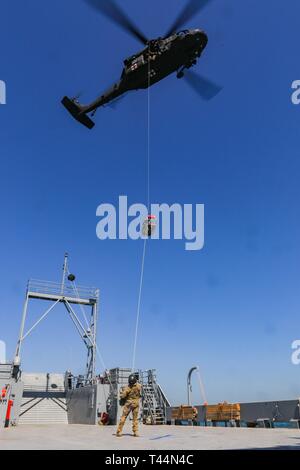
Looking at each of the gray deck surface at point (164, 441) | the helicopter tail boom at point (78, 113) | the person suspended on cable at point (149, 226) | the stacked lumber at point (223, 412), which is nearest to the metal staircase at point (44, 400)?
the stacked lumber at point (223, 412)

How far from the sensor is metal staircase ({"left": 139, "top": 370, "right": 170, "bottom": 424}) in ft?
67.7

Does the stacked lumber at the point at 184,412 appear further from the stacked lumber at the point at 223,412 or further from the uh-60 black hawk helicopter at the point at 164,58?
the uh-60 black hawk helicopter at the point at 164,58

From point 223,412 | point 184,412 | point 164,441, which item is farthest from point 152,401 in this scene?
point 164,441

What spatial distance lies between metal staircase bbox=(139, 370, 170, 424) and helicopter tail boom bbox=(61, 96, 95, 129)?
51.1 ft

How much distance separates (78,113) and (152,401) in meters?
17.8

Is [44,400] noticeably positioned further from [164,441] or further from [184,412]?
[164,441]

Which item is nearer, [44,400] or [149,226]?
[149,226]

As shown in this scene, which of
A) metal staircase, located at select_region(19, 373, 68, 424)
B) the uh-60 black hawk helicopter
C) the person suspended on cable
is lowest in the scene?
metal staircase, located at select_region(19, 373, 68, 424)

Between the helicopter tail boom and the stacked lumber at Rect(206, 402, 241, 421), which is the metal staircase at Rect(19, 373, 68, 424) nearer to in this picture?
the stacked lumber at Rect(206, 402, 241, 421)

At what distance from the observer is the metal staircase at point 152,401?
2062 cm

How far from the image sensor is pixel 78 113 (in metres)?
24.4

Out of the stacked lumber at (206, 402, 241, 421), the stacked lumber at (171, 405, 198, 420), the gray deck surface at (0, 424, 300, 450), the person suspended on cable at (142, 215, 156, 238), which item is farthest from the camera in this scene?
the stacked lumber at (171, 405, 198, 420)

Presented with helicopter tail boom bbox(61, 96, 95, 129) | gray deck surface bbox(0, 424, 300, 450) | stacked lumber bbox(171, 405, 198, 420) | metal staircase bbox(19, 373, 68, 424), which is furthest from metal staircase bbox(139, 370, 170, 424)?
helicopter tail boom bbox(61, 96, 95, 129)
